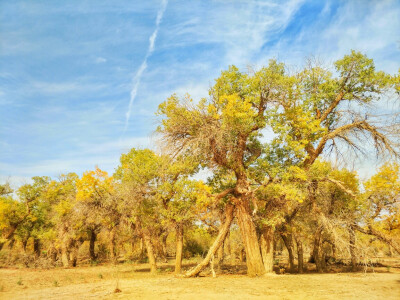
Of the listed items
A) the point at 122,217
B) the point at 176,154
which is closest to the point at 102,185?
the point at 122,217

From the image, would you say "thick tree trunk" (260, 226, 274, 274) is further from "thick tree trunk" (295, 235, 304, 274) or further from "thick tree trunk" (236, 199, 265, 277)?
"thick tree trunk" (295, 235, 304, 274)

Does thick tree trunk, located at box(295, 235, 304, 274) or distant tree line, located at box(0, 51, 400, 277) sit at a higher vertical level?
distant tree line, located at box(0, 51, 400, 277)

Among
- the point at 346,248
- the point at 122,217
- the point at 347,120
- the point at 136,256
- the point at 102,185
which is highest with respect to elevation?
the point at 347,120

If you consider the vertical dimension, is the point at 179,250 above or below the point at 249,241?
below

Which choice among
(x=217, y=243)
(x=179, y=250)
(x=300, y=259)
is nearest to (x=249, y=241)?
(x=217, y=243)

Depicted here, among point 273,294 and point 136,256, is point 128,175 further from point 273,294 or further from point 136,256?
point 136,256

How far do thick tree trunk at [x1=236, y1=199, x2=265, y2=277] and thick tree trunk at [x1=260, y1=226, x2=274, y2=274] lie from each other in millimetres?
720

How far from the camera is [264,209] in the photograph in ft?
48.4

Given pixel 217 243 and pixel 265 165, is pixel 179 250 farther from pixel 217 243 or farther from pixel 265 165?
pixel 265 165

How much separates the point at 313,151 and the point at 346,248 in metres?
4.82

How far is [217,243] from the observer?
535 inches

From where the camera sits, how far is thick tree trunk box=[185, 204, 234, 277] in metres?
13.4

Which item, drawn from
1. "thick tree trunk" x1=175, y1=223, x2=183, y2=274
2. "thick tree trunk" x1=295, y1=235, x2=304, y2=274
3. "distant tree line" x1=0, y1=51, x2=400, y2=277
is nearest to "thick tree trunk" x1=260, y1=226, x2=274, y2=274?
"distant tree line" x1=0, y1=51, x2=400, y2=277

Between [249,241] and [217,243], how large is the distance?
1.61 metres
